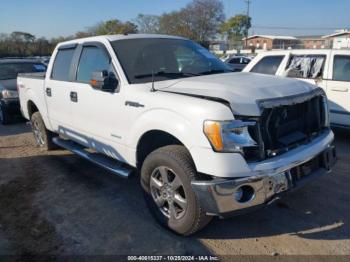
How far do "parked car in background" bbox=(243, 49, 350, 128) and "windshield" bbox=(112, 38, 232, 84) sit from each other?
2.44 m

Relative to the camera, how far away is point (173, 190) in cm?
340

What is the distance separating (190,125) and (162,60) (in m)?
1.57

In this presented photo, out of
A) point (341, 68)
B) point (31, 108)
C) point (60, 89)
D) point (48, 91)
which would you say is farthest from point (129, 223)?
point (341, 68)

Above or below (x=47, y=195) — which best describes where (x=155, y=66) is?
above

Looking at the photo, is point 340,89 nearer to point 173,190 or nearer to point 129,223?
point 173,190

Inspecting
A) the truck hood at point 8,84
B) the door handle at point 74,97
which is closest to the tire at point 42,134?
the door handle at point 74,97

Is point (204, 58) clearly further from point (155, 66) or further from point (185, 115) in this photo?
point (185, 115)

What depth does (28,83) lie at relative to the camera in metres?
6.53

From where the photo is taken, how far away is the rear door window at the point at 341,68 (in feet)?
22.2

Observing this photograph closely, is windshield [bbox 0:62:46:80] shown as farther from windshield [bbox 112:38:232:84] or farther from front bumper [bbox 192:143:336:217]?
front bumper [bbox 192:143:336:217]

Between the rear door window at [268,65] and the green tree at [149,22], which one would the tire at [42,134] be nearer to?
the rear door window at [268,65]

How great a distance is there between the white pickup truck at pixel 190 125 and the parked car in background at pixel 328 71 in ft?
9.73

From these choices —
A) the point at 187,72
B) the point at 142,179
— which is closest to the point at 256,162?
the point at 142,179

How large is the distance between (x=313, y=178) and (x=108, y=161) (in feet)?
7.90
